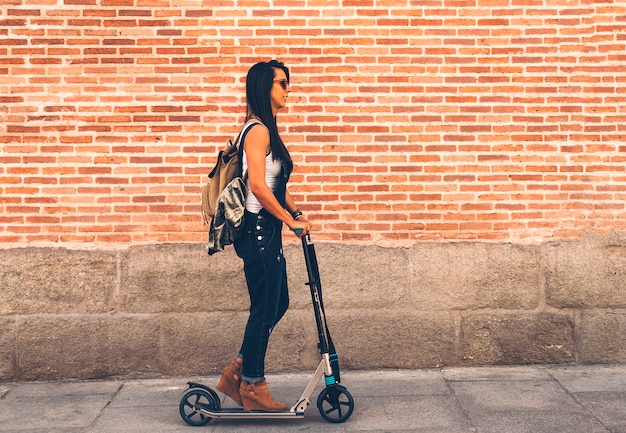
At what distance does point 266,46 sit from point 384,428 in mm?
2928

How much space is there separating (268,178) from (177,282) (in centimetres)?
163

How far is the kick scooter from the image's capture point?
192 inches

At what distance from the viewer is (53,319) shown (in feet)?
20.2

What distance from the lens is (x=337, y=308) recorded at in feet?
20.5

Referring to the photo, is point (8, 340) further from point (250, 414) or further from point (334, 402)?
point (334, 402)

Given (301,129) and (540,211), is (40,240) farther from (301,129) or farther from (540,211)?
(540,211)

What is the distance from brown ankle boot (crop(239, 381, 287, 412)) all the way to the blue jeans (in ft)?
0.13

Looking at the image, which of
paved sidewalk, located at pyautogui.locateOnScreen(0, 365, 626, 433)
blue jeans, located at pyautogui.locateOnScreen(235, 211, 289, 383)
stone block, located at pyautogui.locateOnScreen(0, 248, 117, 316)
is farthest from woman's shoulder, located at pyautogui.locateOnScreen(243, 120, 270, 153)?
stone block, located at pyautogui.locateOnScreen(0, 248, 117, 316)

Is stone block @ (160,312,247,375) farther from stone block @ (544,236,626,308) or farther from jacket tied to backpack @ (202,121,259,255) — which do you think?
stone block @ (544,236,626,308)

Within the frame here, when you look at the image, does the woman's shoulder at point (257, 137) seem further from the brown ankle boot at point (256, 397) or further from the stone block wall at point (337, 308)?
the stone block wall at point (337, 308)

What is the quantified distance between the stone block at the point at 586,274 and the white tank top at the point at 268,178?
7.92 feet

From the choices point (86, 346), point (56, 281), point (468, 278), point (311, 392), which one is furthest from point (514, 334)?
point (56, 281)

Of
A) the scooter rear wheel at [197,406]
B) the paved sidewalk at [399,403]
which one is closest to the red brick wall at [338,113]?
the paved sidewalk at [399,403]

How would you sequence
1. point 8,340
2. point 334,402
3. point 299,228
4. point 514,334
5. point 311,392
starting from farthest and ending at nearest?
1. point 514,334
2. point 8,340
3. point 334,402
4. point 311,392
5. point 299,228
